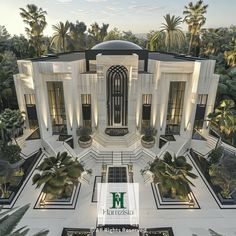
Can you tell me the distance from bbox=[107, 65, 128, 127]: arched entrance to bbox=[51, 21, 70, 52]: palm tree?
88.8ft

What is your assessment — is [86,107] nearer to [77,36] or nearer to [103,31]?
[77,36]

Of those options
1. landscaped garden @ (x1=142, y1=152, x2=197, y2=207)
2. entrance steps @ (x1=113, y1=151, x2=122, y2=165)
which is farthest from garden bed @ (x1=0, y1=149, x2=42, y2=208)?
landscaped garden @ (x1=142, y1=152, x2=197, y2=207)

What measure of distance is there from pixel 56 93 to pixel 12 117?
565 cm

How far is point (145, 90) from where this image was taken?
82.7 ft

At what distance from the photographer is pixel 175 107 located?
2630 centimetres

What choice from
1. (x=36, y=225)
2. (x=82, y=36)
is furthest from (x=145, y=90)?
(x=82, y=36)

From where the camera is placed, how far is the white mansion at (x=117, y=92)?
23953 mm

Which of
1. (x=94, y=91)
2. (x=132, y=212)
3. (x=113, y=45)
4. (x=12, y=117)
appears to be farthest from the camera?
(x=113, y=45)

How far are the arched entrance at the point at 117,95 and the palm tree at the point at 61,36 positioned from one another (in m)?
27.1

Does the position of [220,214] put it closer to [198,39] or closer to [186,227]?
[186,227]

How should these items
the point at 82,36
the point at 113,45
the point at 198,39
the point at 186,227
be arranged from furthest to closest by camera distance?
the point at 82,36, the point at 198,39, the point at 113,45, the point at 186,227

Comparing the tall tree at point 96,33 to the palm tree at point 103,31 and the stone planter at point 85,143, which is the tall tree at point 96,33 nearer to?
the palm tree at point 103,31

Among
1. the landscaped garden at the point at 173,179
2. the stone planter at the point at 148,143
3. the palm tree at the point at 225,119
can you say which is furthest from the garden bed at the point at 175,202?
the palm tree at the point at 225,119

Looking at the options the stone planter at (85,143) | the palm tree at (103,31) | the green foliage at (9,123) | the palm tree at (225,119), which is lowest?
the stone planter at (85,143)
